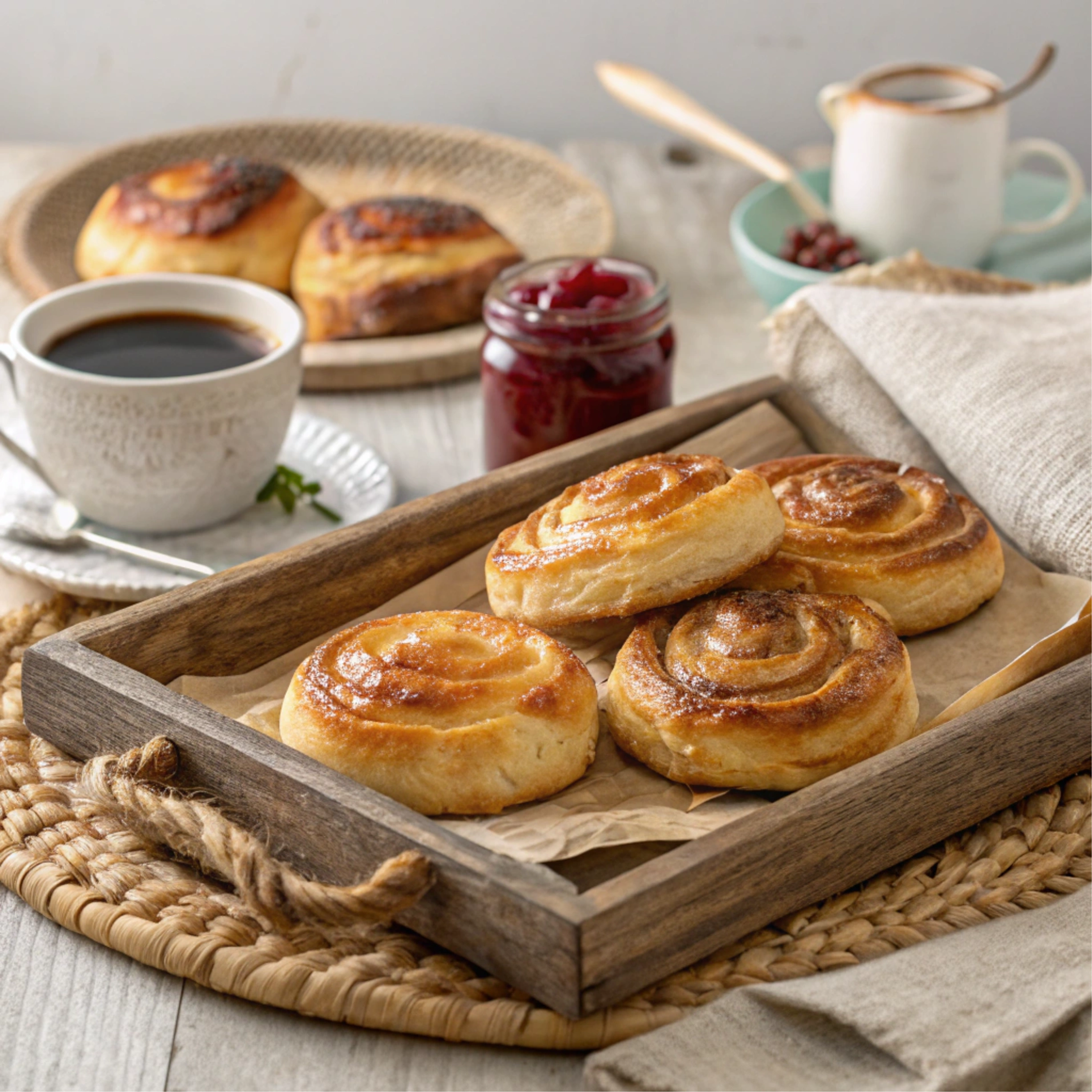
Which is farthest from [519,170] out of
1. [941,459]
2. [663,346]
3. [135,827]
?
[135,827]

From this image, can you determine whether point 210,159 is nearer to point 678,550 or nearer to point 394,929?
point 678,550

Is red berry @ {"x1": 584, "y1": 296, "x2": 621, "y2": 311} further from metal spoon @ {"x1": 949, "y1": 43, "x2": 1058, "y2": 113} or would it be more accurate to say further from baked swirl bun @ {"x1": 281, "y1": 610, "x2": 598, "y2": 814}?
metal spoon @ {"x1": 949, "y1": 43, "x2": 1058, "y2": 113}

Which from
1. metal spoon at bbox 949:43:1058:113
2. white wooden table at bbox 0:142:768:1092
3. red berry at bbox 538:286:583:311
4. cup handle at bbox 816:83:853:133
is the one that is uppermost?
metal spoon at bbox 949:43:1058:113

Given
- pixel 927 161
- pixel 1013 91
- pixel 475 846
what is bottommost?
pixel 475 846

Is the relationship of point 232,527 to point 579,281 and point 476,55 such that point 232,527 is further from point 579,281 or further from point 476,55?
point 476,55

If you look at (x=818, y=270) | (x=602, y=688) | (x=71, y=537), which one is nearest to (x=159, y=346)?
(x=71, y=537)

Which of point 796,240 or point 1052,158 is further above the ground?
point 1052,158

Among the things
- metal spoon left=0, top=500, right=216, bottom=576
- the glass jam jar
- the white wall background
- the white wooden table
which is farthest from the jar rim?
the white wall background
